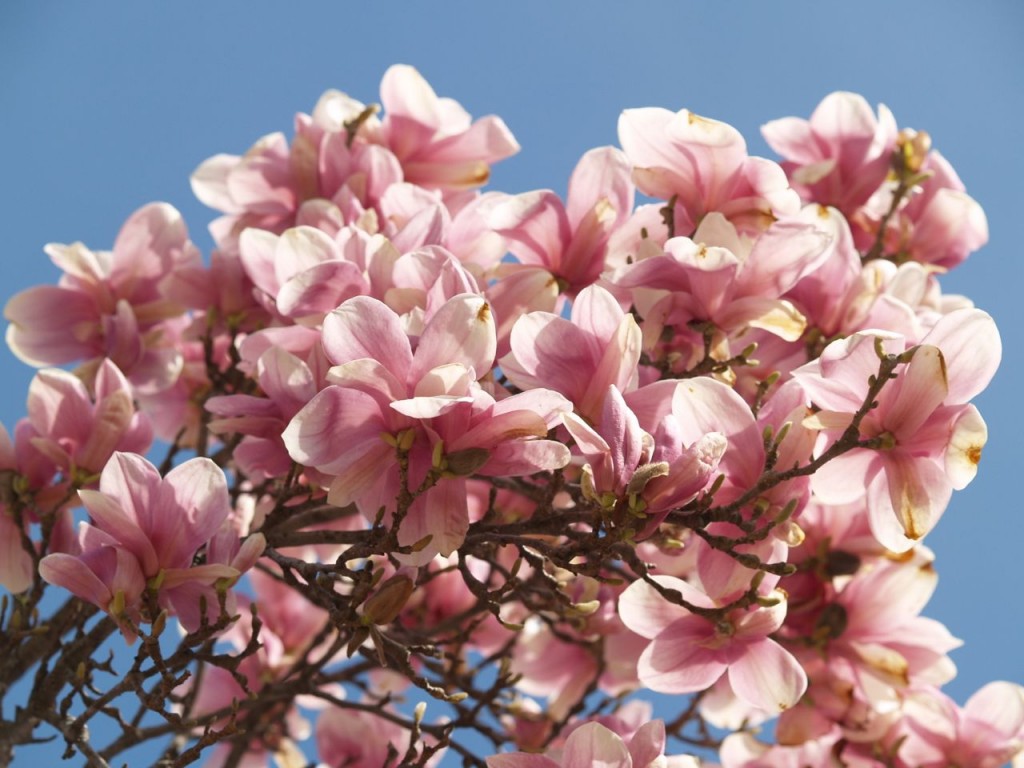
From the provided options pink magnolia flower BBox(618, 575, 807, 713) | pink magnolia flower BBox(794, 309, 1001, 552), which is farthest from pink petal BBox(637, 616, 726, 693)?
pink magnolia flower BBox(794, 309, 1001, 552)

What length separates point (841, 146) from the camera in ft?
6.07

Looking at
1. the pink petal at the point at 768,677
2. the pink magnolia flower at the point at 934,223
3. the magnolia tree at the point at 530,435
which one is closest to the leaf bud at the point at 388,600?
the magnolia tree at the point at 530,435

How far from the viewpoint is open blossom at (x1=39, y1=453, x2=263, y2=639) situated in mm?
1096

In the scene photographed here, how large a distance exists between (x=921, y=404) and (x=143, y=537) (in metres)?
0.78

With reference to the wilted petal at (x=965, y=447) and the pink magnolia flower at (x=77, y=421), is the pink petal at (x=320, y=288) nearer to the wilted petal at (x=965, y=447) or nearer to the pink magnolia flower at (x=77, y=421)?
the pink magnolia flower at (x=77, y=421)

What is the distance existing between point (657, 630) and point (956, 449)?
409 millimetres

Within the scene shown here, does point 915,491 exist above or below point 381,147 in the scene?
below

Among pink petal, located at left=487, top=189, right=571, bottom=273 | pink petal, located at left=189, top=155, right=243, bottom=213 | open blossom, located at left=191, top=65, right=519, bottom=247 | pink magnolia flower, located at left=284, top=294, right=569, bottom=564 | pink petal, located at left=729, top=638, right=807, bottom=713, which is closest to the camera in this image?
pink magnolia flower, located at left=284, top=294, right=569, bottom=564

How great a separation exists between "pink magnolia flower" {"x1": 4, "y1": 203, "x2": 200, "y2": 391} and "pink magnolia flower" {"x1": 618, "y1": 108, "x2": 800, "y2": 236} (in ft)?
2.39

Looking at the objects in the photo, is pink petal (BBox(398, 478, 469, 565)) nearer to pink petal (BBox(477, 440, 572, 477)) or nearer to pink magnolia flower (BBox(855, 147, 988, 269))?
pink petal (BBox(477, 440, 572, 477))

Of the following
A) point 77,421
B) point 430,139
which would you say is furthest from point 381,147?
point 77,421

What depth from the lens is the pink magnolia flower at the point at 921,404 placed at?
3.49 feet

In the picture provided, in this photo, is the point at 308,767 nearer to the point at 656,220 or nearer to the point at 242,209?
the point at 242,209

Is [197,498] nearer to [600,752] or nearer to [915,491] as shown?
[600,752]
